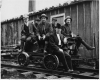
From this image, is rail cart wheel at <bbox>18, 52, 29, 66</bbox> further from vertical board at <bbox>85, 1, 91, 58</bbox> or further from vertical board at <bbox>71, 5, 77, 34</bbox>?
vertical board at <bbox>71, 5, 77, 34</bbox>

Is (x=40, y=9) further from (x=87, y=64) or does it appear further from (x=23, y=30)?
(x=87, y=64)

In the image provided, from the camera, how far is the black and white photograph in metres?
5.25

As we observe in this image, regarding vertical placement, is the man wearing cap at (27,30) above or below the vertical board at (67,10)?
below

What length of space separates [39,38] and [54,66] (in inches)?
47.9

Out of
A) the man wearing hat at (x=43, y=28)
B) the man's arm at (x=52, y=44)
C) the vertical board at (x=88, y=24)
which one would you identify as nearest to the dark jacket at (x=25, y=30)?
the man wearing hat at (x=43, y=28)

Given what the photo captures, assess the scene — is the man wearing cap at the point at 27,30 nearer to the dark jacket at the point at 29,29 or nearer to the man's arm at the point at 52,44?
→ the dark jacket at the point at 29,29

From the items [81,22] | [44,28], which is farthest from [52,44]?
[81,22]

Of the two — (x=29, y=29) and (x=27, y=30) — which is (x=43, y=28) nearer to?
(x=29, y=29)

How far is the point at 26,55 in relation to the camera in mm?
6434

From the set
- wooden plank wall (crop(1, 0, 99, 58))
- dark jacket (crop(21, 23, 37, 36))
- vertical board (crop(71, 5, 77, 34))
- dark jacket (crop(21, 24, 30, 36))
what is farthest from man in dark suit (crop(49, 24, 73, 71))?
vertical board (crop(71, 5, 77, 34))

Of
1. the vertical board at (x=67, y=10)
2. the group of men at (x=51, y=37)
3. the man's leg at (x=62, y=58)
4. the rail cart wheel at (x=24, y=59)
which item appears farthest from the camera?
the vertical board at (x=67, y=10)

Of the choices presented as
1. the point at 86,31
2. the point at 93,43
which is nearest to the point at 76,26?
the point at 86,31

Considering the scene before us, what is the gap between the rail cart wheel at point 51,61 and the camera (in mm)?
5317

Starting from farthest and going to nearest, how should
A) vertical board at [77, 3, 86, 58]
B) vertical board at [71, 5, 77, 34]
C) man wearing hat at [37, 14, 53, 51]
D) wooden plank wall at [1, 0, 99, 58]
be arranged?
vertical board at [71, 5, 77, 34]
vertical board at [77, 3, 86, 58]
wooden plank wall at [1, 0, 99, 58]
man wearing hat at [37, 14, 53, 51]
